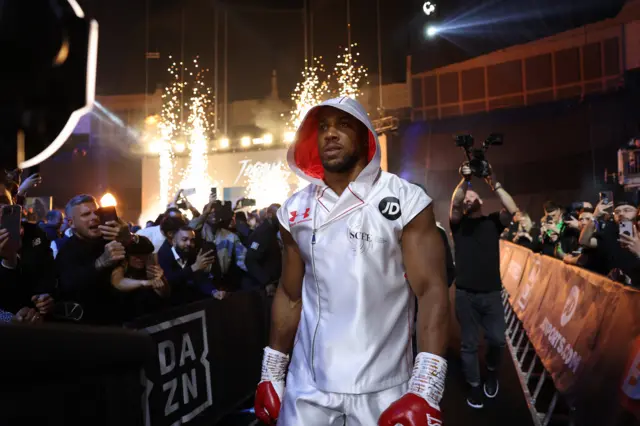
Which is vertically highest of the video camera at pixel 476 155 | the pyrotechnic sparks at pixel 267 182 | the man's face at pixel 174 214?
the pyrotechnic sparks at pixel 267 182

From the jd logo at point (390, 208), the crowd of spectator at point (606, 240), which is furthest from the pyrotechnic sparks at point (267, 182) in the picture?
the jd logo at point (390, 208)

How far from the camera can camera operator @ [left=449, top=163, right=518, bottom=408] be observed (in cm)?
617

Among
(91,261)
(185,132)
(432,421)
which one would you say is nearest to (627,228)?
(432,421)

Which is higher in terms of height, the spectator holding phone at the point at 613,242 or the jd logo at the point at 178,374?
the spectator holding phone at the point at 613,242

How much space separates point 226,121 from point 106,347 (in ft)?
106

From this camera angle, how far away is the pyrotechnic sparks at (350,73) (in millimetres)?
29031

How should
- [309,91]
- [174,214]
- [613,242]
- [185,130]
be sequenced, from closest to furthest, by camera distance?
1. [613,242]
2. [174,214]
3. [309,91]
4. [185,130]

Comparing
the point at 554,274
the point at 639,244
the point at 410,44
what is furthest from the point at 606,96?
the point at 639,244

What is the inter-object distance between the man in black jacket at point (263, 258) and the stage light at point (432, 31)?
64.8ft

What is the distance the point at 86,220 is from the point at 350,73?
26.3 meters

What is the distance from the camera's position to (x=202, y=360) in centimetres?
546

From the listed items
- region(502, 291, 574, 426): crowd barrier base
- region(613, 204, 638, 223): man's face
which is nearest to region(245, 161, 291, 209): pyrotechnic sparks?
region(502, 291, 574, 426): crowd barrier base

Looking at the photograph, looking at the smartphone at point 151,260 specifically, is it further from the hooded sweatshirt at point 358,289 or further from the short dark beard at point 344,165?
the short dark beard at point 344,165

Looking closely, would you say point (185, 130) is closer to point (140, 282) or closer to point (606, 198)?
point (606, 198)
